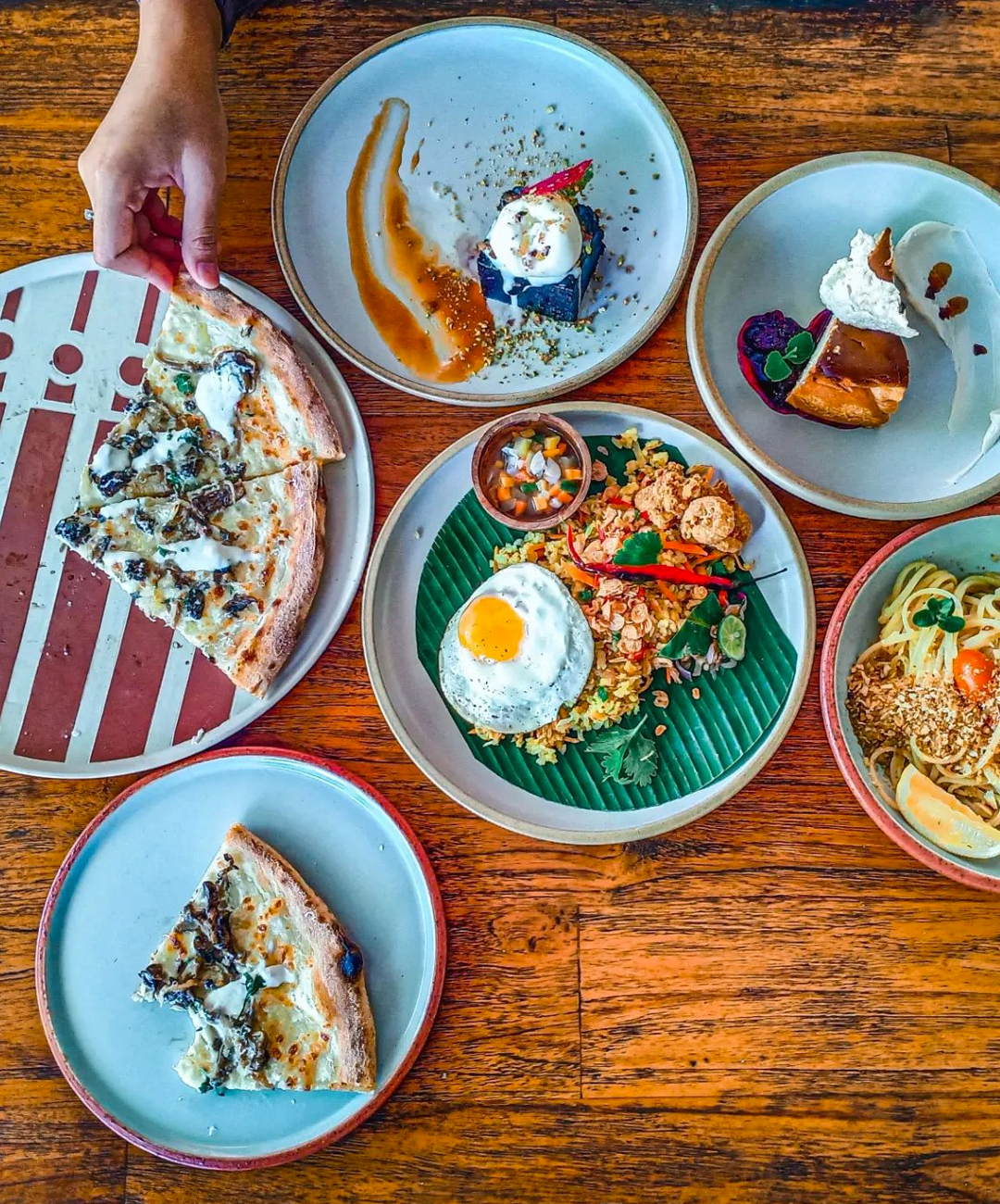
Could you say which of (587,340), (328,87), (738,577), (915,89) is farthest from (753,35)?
(738,577)

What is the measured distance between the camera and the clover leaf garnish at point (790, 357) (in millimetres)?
3104

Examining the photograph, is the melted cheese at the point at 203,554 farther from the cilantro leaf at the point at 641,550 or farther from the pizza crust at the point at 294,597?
the cilantro leaf at the point at 641,550

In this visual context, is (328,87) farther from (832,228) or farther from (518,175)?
(832,228)

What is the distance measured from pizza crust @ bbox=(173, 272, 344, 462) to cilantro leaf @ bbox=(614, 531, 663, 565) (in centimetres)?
103

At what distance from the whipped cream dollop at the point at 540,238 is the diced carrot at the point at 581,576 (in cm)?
97

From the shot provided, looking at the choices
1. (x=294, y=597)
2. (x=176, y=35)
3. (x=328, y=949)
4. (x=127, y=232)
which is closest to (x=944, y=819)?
(x=328, y=949)

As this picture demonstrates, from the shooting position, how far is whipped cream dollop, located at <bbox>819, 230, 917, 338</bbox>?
2936 mm

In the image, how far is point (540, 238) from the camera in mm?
3059

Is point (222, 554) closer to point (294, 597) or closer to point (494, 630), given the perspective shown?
point (294, 597)

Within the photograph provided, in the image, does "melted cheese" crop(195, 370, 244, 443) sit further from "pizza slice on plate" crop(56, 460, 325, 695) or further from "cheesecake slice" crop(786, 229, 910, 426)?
"cheesecake slice" crop(786, 229, 910, 426)

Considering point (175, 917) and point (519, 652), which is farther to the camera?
point (175, 917)

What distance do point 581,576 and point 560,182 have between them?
4.41 feet

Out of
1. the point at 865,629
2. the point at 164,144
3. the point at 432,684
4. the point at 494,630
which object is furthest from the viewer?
the point at 432,684

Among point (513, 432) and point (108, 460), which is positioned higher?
point (513, 432)
